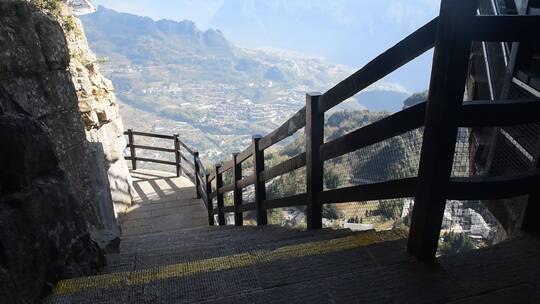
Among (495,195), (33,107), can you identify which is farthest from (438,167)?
(33,107)

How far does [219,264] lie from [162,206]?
690 centimetres

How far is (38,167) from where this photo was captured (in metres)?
2.43

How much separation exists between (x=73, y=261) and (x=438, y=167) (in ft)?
7.06

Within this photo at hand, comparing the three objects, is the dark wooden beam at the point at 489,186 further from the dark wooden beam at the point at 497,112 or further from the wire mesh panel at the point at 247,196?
the wire mesh panel at the point at 247,196

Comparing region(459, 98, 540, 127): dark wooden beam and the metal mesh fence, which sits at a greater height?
region(459, 98, 540, 127): dark wooden beam

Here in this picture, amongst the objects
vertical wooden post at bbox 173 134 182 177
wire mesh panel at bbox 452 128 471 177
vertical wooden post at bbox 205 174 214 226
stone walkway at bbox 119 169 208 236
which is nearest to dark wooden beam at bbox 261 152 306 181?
wire mesh panel at bbox 452 128 471 177

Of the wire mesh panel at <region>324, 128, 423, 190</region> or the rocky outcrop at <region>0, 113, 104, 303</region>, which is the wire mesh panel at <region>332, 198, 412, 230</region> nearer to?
the wire mesh panel at <region>324, 128, 423, 190</region>

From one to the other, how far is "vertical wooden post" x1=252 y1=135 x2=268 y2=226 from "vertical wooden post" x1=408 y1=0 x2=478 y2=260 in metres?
2.44

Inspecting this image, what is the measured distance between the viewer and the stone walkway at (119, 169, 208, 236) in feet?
26.4

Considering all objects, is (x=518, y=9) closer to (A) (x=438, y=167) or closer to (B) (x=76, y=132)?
(A) (x=438, y=167)

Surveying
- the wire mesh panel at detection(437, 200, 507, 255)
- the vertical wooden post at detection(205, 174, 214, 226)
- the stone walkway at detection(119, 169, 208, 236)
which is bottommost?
the stone walkway at detection(119, 169, 208, 236)

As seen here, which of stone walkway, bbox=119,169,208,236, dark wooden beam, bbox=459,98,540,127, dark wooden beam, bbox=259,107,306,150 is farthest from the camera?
stone walkway, bbox=119,169,208,236

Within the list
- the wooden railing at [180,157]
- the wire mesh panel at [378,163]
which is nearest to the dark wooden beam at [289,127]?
the wire mesh panel at [378,163]

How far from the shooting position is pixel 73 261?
2.56 metres
